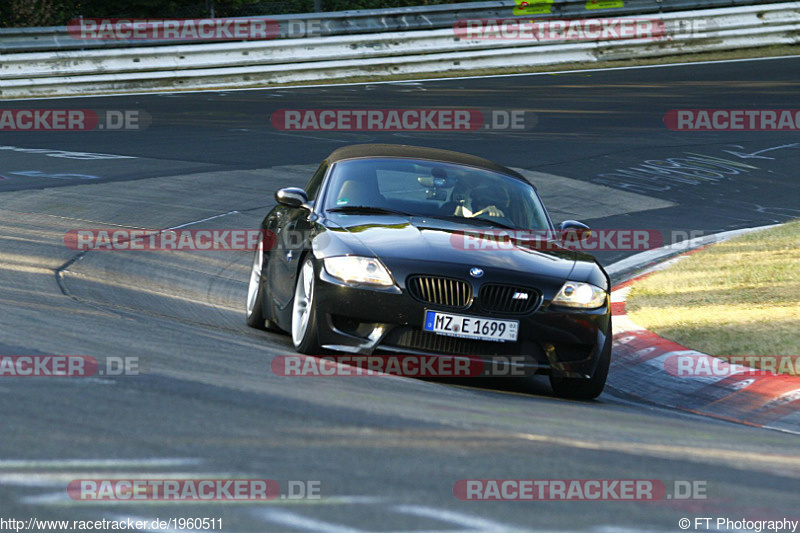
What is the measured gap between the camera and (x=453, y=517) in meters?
3.76

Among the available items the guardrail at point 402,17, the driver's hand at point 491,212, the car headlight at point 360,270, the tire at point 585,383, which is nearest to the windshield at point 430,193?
the driver's hand at point 491,212

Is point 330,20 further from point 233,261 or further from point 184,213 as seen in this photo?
point 233,261

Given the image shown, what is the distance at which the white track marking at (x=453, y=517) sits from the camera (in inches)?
145

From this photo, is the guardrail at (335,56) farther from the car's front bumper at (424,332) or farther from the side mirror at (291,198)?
the car's front bumper at (424,332)

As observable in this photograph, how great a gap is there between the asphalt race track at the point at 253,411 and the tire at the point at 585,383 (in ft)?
0.57

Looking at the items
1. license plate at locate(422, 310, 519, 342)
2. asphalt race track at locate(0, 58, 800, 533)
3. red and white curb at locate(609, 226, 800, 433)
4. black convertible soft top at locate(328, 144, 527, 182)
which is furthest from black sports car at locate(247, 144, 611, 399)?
red and white curb at locate(609, 226, 800, 433)

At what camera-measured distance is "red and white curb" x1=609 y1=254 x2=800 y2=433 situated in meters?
6.69

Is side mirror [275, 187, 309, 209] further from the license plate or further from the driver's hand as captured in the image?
the license plate

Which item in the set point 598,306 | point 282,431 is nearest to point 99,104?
point 598,306

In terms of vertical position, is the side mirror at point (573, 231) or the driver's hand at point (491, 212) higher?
the driver's hand at point (491, 212)

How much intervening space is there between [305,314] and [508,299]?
1.20 m

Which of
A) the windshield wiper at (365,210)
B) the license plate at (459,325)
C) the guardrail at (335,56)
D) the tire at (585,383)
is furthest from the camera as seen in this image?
the guardrail at (335,56)

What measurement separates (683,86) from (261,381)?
19.6 metres

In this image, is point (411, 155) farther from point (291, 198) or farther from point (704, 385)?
point (704, 385)
